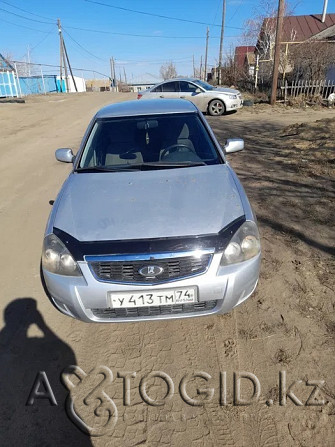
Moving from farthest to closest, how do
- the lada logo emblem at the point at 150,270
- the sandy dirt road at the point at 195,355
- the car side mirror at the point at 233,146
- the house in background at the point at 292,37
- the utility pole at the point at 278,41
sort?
the house in background at the point at 292,37 → the utility pole at the point at 278,41 → the car side mirror at the point at 233,146 → the lada logo emblem at the point at 150,270 → the sandy dirt road at the point at 195,355

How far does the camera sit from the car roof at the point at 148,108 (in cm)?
365

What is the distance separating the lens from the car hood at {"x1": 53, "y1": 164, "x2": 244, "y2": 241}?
2.19 m

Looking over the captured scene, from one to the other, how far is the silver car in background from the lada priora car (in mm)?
12246

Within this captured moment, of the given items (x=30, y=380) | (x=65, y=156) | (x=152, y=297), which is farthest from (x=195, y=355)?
(x=65, y=156)

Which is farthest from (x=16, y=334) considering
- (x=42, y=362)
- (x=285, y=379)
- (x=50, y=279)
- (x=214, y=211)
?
(x=285, y=379)

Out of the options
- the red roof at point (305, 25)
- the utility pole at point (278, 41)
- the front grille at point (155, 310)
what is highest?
the red roof at point (305, 25)

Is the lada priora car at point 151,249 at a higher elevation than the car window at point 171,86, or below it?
below

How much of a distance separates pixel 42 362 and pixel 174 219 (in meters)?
1.37

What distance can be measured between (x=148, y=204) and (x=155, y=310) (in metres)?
0.80

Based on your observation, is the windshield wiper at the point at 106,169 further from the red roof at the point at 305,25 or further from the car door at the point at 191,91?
the red roof at the point at 305,25

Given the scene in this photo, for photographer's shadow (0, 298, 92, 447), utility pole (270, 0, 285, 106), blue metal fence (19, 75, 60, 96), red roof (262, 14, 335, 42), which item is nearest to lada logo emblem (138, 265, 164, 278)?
photographer's shadow (0, 298, 92, 447)

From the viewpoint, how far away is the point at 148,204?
2.46 metres

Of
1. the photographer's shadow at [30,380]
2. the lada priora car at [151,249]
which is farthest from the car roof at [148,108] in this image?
the photographer's shadow at [30,380]

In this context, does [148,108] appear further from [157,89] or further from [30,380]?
Answer: [157,89]
